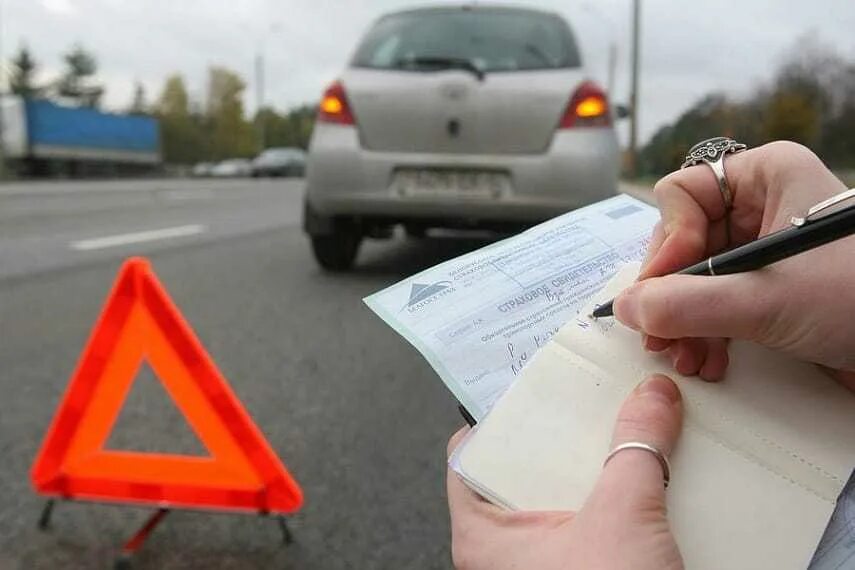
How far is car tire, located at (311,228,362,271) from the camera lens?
214 inches

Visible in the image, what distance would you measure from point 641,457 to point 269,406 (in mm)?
2489

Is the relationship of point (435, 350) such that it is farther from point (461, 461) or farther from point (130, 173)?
point (130, 173)

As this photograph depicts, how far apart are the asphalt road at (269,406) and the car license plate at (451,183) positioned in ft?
2.28

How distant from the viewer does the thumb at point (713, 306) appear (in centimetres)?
74

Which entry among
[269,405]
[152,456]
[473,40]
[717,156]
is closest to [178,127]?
[473,40]

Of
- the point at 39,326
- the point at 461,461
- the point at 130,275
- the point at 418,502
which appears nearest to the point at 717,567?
the point at 461,461

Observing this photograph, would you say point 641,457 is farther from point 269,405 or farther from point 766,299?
point 269,405

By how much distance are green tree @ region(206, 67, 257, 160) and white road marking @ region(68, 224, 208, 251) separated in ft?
198

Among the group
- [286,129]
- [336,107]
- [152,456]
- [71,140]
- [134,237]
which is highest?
[336,107]

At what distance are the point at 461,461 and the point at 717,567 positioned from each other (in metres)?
0.24

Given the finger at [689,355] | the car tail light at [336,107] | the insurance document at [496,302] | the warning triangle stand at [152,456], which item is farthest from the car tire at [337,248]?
the finger at [689,355]

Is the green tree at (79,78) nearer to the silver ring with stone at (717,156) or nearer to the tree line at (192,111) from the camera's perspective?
the tree line at (192,111)

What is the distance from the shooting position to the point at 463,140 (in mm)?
4582

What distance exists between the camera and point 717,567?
2.30 feet
